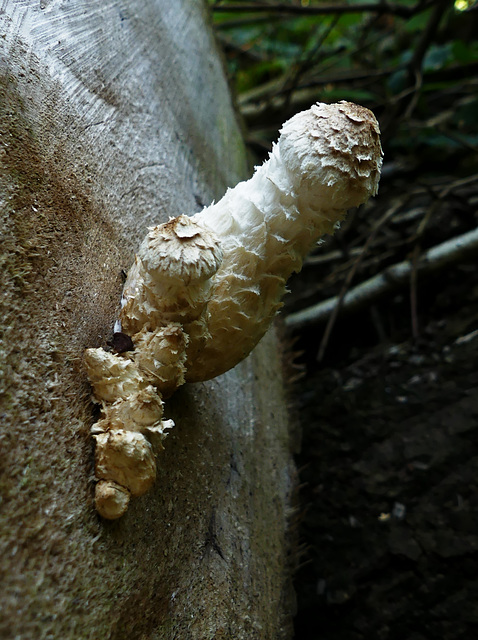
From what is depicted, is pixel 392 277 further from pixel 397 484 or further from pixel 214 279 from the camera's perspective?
pixel 214 279

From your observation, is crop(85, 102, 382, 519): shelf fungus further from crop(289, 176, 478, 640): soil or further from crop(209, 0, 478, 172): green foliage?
crop(209, 0, 478, 172): green foliage

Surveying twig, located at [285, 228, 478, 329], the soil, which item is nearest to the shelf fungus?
the soil

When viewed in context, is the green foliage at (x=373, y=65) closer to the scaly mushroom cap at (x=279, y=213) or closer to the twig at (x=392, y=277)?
the twig at (x=392, y=277)

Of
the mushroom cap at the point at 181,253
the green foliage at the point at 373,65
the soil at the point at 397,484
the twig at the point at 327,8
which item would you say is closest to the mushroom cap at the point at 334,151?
the mushroom cap at the point at 181,253

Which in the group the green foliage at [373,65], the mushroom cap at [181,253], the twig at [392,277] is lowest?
the twig at [392,277]

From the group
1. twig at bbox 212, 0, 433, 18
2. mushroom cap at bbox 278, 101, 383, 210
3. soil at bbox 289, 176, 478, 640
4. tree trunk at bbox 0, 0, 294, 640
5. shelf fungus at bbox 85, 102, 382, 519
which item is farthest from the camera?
twig at bbox 212, 0, 433, 18

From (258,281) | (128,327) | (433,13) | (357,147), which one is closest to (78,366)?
(128,327)
